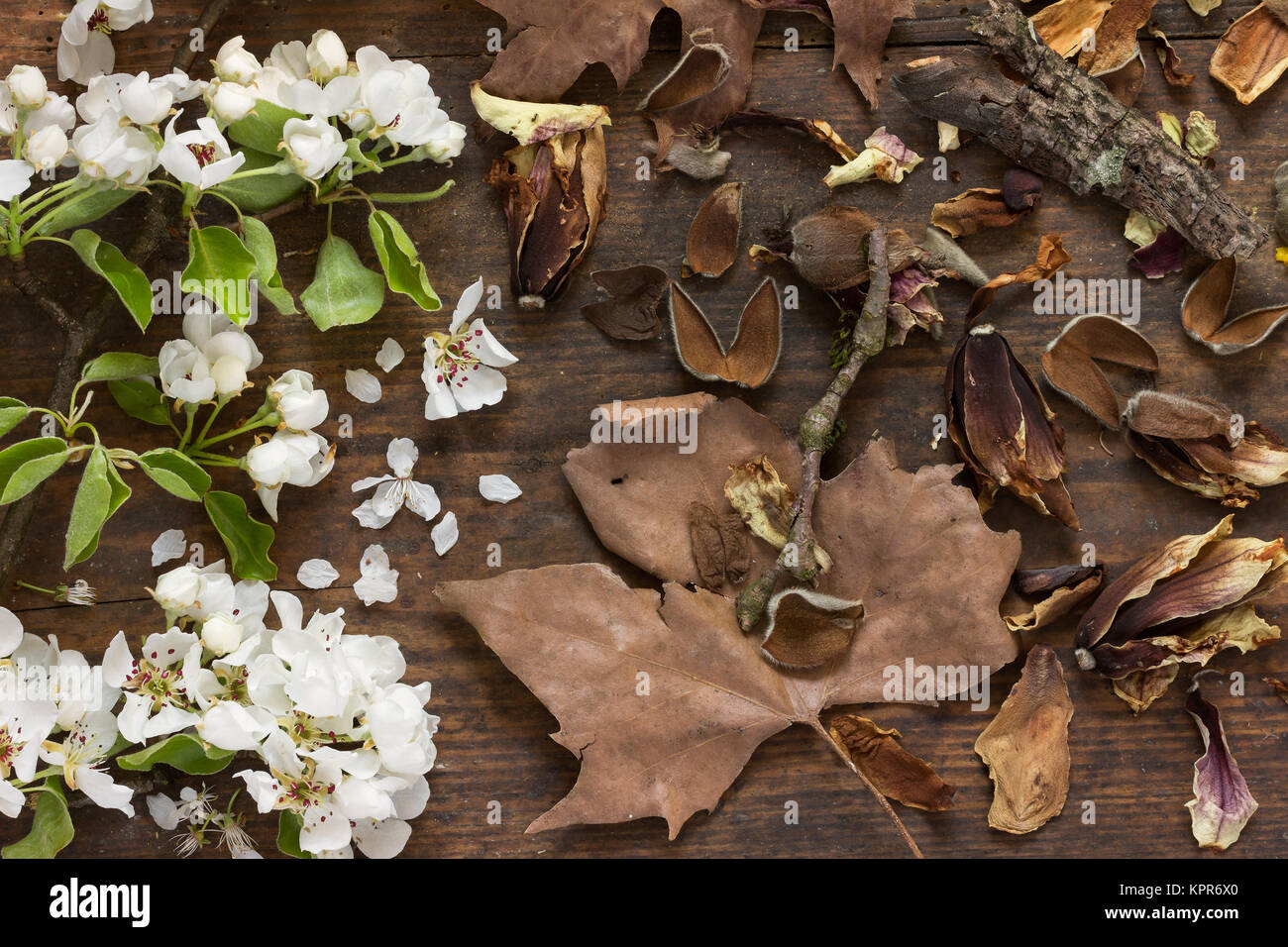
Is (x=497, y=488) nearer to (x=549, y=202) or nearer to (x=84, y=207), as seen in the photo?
(x=549, y=202)

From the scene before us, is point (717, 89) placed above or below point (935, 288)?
above

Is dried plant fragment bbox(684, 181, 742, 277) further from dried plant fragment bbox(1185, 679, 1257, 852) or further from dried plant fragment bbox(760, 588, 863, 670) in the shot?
dried plant fragment bbox(1185, 679, 1257, 852)

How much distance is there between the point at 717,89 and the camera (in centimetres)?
98

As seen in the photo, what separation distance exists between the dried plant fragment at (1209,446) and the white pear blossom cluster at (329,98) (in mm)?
758

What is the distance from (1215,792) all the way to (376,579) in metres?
0.90

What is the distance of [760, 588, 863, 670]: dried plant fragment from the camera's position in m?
0.94

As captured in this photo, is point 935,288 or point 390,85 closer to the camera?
point 390,85

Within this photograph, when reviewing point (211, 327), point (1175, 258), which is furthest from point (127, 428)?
point (1175, 258)

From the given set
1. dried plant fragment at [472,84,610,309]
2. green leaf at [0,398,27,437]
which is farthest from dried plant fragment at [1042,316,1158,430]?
green leaf at [0,398,27,437]

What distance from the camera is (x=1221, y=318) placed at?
1.00m

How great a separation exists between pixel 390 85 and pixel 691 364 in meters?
0.39

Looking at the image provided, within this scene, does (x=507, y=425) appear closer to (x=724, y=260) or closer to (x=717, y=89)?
(x=724, y=260)

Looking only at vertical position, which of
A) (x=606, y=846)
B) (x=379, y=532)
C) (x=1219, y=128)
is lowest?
(x=606, y=846)
